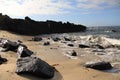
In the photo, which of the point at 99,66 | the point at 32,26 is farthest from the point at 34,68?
the point at 32,26

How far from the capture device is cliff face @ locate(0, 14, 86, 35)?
39.8m

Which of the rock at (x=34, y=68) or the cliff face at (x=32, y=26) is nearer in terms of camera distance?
the rock at (x=34, y=68)

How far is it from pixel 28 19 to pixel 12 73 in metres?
43.1

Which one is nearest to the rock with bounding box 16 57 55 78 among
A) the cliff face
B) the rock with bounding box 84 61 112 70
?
the rock with bounding box 84 61 112 70

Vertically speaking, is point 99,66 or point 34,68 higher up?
point 34,68

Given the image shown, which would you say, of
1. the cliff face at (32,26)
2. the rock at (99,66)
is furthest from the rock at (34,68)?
the cliff face at (32,26)

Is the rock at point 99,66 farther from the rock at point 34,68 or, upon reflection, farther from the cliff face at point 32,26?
the cliff face at point 32,26

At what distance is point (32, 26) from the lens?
48875mm

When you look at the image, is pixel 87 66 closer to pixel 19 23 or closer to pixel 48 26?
pixel 19 23

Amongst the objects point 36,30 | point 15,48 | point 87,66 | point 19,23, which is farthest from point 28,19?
point 87,66

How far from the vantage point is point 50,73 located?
298 inches

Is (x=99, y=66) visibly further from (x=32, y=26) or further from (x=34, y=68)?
(x=32, y=26)

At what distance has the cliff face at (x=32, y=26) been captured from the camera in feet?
131

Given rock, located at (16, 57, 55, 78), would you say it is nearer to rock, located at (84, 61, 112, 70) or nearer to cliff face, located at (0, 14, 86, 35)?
rock, located at (84, 61, 112, 70)
